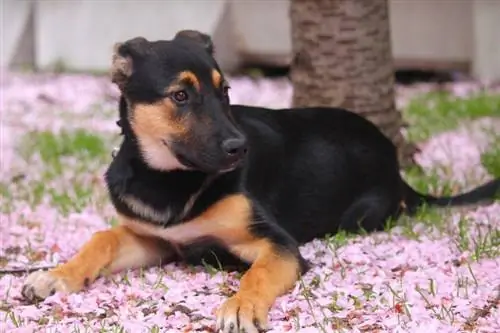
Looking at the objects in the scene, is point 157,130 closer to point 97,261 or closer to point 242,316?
point 97,261

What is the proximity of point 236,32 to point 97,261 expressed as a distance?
6991 millimetres

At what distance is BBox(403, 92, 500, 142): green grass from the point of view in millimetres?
7719

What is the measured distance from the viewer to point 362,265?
4.39 meters

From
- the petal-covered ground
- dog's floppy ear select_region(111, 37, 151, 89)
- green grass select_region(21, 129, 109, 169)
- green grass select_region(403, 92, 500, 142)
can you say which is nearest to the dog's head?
dog's floppy ear select_region(111, 37, 151, 89)

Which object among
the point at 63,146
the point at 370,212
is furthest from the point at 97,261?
the point at 63,146

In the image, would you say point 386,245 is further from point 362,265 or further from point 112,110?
point 112,110

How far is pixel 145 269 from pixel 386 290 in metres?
A: 1.08

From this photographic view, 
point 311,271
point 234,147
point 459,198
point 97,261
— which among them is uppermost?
point 234,147

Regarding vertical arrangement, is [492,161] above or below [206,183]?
below

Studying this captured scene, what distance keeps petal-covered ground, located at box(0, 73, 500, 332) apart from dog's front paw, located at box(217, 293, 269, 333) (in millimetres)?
72

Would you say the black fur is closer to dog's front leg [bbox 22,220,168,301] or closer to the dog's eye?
the dog's eye

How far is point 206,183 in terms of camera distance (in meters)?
4.30

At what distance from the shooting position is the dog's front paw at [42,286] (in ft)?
13.5

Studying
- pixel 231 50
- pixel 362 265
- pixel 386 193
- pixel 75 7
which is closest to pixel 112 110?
pixel 231 50
